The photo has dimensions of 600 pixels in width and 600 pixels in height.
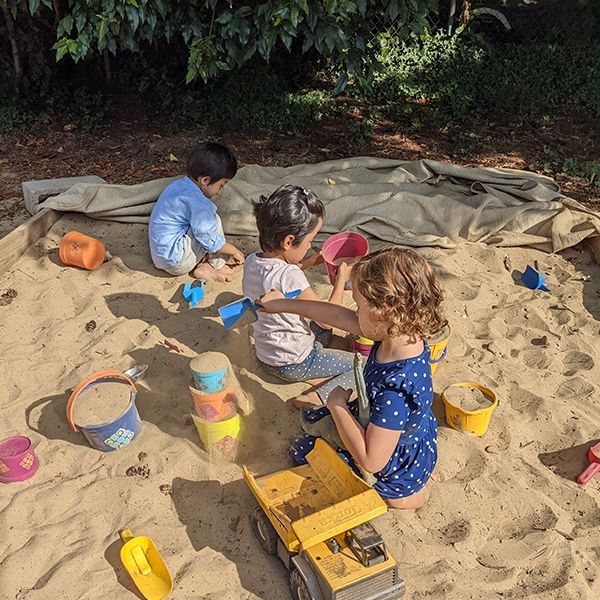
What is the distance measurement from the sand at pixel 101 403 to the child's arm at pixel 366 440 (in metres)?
1.02

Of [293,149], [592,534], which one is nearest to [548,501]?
[592,534]

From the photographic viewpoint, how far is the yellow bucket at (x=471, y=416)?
9.38ft

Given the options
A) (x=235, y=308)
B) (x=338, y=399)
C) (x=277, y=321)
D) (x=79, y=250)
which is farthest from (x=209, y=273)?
(x=338, y=399)

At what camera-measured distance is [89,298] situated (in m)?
3.86

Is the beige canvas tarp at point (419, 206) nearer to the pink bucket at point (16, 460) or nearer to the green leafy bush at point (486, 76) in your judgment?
the green leafy bush at point (486, 76)

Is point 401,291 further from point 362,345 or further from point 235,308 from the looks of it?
point 362,345

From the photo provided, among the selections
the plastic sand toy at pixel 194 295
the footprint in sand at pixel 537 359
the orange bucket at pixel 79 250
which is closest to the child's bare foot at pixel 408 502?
the footprint in sand at pixel 537 359

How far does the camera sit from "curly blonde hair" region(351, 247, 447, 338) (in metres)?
2.11

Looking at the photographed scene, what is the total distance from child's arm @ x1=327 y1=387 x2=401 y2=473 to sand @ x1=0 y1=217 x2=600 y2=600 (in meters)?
0.45

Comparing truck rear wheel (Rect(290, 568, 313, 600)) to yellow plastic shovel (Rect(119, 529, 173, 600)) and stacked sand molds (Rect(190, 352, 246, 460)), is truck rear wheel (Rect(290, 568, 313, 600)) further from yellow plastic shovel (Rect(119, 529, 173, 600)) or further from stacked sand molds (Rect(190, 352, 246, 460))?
stacked sand molds (Rect(190, 352, 246, 460))

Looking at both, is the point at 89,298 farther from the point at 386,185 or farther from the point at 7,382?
the point at 386,185

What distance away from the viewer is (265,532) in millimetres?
2377

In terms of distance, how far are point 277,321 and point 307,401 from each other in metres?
0.41

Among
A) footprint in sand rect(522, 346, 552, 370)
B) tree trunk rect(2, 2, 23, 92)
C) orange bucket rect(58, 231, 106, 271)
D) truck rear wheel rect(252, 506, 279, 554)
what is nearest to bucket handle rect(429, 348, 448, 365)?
footprint in sand rect(522, 346, 552, 370)
